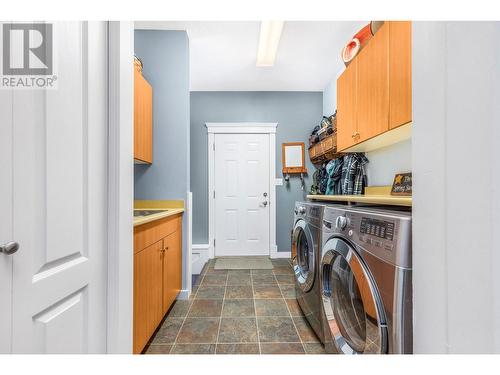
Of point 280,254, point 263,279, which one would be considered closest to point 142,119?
point 263,279

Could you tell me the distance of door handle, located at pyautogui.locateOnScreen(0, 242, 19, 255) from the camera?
50cm

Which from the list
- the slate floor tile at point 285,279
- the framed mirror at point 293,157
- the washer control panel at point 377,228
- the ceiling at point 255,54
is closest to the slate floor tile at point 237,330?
the slate floor tile at point 285,279

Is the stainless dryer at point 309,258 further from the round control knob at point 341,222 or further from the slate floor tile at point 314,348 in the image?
the round control knob at point 341,222

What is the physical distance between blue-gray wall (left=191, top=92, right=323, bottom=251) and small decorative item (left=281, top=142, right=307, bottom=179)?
0.08 m

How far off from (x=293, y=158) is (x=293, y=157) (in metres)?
0.02

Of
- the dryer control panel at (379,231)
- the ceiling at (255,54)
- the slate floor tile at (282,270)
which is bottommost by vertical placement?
the slate floor tile at (282,270)

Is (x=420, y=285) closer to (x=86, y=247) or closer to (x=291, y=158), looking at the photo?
(x=86, y=247)

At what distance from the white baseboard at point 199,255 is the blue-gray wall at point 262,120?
0.12m

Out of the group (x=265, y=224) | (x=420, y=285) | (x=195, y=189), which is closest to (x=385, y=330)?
(x=420, y=285)

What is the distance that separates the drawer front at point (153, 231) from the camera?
1.31 meters

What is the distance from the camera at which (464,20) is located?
488 mm

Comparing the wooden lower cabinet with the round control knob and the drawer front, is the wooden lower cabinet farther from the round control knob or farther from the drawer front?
the round control knob

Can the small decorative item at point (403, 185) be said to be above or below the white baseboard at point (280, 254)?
above
